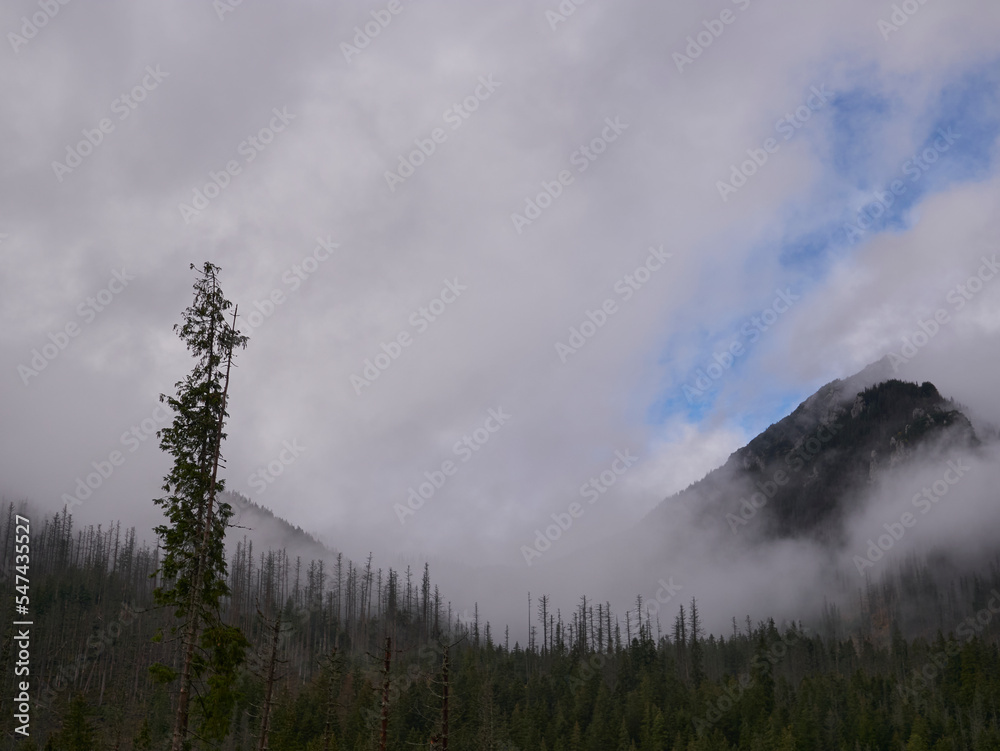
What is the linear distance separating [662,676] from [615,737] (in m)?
20.9

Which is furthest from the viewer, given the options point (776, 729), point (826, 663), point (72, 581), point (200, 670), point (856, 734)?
point (826, 663)

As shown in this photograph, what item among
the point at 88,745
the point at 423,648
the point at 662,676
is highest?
the point at 423,648

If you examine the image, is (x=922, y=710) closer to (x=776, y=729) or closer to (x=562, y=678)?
(x=776, y=729)

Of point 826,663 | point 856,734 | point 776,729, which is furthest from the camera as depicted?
point 826,663

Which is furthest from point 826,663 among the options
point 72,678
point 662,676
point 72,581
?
point 72,581

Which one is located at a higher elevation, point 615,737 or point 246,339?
point 246,339

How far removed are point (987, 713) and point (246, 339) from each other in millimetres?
114936

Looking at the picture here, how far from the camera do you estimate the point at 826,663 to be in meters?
150

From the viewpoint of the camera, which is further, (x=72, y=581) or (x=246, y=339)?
(x=72, y=581)

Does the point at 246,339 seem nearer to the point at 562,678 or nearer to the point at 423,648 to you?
the point at 562,678

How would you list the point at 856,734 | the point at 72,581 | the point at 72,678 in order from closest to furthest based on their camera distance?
the point at 856,734, the point at 72,678, the point at 72,581

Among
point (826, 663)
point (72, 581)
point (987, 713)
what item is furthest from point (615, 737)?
point (72, 581)

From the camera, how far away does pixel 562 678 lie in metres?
105

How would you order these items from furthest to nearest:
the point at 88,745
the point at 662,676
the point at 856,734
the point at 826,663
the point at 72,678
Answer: the point at 826,663 < the point at 72,678 < the point at 662,676 < the point at 856,734 < the point at 88,745
